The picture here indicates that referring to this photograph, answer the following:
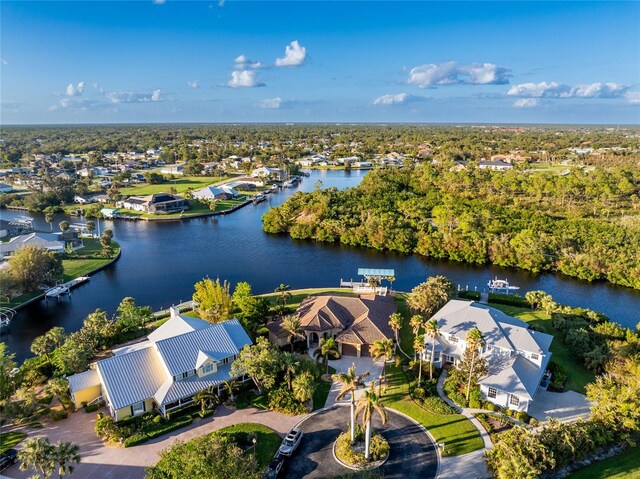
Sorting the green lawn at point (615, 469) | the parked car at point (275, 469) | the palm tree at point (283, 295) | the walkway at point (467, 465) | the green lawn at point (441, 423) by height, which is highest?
the palm tree at point (283, 295)

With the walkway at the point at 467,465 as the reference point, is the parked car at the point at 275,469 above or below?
above

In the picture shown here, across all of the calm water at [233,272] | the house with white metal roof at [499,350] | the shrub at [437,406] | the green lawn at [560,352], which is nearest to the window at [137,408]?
the calm water at [233,272]

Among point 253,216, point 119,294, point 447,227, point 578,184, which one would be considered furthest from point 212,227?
point 578,184

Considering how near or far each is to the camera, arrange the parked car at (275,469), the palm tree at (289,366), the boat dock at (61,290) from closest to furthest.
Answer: the parked car at (275,469), the palm tree at (289,366), the boat dock at (61,290)

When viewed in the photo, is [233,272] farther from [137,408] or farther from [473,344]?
[473,344]

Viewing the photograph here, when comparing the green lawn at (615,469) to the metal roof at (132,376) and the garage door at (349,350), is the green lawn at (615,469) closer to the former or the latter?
the garage door at (349,350)

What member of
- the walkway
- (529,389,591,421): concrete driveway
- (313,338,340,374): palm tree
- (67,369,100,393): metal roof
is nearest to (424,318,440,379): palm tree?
the walkway
